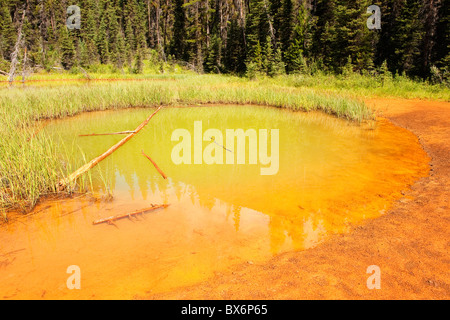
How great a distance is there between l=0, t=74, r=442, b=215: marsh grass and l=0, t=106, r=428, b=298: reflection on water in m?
0.49

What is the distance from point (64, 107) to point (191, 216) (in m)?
9.80

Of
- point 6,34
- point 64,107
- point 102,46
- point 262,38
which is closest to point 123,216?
point 64,107

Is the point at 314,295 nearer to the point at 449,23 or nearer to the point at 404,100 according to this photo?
the point at 404,100

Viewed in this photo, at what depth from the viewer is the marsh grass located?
176 inches

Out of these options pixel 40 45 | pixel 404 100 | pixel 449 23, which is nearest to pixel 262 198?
pixel 404 100

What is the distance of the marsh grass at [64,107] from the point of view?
14.7 feet

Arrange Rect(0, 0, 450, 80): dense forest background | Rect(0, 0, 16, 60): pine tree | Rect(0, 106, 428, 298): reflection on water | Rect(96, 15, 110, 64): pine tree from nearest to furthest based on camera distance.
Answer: Rect(0, 106, 428, 298): reflection on water → Rect(0, 0, 450, 80): dense forest background → Rect(0, 0, 16, 60): pine tree → Rect(96, 15, 110, 64): pine tree

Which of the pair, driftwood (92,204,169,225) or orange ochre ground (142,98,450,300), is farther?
driftwood (92,204,169,225)

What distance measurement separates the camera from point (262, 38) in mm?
28250

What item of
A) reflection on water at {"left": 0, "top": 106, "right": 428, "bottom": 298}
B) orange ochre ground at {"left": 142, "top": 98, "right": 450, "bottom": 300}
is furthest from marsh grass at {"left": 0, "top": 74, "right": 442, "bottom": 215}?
orange ochre ground at {"left": 142, "top": 98, "right": 450, "bottom": 300}

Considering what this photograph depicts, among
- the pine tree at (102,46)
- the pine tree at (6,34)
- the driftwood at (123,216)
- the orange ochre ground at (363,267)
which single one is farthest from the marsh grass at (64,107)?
the pine tree at (6,34)

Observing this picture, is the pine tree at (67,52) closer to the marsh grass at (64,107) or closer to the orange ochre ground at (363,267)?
the marsh grass at (64,107)

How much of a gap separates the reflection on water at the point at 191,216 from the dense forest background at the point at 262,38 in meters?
10.1

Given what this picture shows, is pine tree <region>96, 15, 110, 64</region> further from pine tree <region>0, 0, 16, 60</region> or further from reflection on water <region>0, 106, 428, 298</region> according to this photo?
reflection on water <region>0, 106, 428, 298</region>
